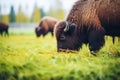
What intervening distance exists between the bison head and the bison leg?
27 centimetres

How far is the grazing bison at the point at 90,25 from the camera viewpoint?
16.1ft

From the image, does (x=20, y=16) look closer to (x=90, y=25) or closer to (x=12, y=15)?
(x=12, y=15)

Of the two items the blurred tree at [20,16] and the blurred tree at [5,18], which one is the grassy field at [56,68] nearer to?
the blurred tree at [5,18]

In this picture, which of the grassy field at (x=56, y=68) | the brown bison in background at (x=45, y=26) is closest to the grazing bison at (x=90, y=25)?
the grassy field at (x=56, y=68)

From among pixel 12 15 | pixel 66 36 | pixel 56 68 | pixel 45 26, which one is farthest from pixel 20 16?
pixel 45 26

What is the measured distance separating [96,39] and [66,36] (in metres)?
0.50

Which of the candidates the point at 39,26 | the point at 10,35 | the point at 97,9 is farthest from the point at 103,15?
the point at 39,26

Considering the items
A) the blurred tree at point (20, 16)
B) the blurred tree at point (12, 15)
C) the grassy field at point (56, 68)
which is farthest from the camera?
the blurred tree at point (20, 16)

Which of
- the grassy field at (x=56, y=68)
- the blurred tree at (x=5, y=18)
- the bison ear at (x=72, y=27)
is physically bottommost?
the grassy field at (x=56, y=68)

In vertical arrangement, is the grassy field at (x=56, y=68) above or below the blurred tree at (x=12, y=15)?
below

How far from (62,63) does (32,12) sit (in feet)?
9.18

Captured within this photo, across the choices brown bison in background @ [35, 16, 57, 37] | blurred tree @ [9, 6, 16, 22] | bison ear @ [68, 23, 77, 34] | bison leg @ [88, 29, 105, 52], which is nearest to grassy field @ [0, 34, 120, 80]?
bison leg @ [88, 29, 105, 52]

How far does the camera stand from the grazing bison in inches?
193

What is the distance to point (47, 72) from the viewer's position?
3.62 m
